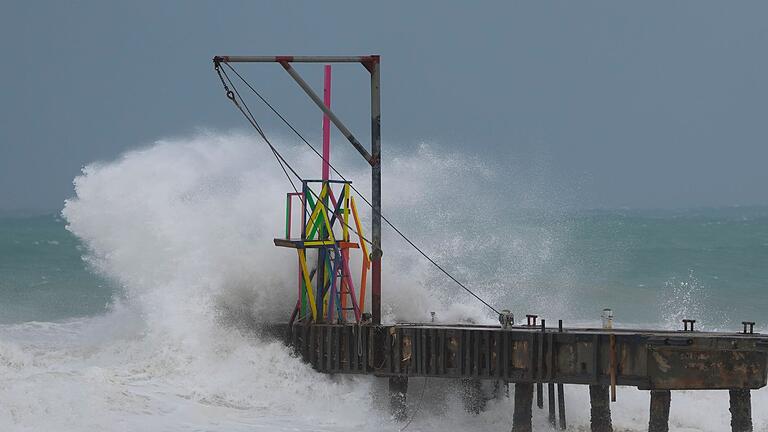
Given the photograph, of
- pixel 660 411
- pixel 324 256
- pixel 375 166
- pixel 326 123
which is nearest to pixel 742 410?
pixel 660 411

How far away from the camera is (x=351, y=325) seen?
75.7ft

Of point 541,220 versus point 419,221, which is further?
point 541,220

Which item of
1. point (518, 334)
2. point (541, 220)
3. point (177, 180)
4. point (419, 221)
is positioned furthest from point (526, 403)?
point (541, 220)

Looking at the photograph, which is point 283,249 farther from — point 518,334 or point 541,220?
point 541,220

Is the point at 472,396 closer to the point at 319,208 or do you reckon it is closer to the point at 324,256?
the point at 324,256

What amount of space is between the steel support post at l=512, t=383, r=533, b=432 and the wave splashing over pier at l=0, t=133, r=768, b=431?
1.36 m

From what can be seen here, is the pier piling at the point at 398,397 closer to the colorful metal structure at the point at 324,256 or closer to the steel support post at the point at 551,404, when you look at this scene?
the colorful metal structure at the point at 324,256

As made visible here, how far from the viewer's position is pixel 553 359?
69.7 ft

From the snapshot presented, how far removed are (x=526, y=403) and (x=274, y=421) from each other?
14.9 ft

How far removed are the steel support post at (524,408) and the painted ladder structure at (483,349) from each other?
0.7 inches

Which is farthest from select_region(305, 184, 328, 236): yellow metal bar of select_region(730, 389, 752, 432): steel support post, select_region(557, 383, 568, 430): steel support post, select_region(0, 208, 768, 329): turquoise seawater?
select_region(730, 389, 752, 432): steel support post

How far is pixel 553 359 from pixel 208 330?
7996 mm

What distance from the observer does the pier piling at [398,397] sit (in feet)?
75.0

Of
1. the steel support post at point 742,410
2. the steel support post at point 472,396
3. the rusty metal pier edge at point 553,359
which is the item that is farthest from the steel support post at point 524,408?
the steel support post at point 742,410
